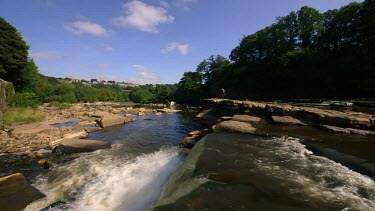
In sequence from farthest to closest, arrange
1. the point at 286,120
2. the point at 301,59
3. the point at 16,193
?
the point at 301,59
the point at 286,120
the point at 16,193

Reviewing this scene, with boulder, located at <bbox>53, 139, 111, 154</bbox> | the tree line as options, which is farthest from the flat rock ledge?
the tree line

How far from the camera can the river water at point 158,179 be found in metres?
4.86

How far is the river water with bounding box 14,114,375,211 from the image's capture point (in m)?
4.86

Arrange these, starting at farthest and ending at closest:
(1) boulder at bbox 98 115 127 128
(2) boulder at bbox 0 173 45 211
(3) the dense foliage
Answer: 1. (3) the dense foliage
2. (1) boulder at bbox 98 115 127 128
3. (2) boulder at bbox 0 173 45 211

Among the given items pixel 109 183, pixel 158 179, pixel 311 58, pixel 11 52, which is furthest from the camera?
pixel 311 58

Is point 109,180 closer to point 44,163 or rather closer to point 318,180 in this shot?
point 44,163

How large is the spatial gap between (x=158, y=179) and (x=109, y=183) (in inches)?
90.9

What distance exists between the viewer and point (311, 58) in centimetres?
3594

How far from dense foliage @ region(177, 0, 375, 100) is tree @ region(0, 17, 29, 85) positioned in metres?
46.9

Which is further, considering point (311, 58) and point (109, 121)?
point (311, 58)

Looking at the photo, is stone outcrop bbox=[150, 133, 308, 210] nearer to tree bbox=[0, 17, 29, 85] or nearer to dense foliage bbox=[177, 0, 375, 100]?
dense foliage bbox=[177, 0, 375, 100]

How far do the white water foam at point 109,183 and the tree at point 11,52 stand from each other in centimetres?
3196

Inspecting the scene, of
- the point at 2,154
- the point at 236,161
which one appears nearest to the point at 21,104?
the point at 2,154

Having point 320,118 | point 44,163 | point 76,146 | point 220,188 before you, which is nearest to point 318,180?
point 220,188
